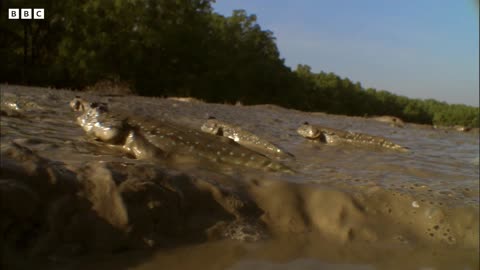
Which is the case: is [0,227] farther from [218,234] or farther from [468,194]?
[468,194]

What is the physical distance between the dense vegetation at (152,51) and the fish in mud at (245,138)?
15.9 meters

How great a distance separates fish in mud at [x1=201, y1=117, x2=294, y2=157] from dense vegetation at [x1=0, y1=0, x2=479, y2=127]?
15.9 meters

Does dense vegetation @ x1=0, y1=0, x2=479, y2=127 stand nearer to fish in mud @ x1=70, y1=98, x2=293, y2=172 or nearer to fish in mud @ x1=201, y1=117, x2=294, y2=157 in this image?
fish in mud @ x1=201, y1=117, x2=294, y2=157

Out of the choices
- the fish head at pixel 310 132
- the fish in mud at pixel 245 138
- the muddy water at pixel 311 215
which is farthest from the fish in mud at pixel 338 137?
the muddy water at pixel 311 215

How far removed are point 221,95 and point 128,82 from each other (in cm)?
744

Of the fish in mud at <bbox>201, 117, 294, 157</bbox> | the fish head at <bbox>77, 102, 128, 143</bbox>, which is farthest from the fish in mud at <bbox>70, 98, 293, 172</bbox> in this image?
→ the fish in mud at <bbox>201, 117, 294, 157</bbox>

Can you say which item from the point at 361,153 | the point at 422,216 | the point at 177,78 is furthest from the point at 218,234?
the point at 177,78

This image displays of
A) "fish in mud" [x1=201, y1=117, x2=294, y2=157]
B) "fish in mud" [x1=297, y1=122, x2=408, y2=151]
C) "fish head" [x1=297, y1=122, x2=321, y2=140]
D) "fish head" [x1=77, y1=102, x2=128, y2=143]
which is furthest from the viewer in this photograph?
"fish head" [x1=297, y1=122, x2=321, y2=140]

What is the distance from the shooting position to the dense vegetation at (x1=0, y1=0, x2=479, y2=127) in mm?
22844

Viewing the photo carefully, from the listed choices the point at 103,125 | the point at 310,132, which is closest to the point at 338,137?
the point at 310,132

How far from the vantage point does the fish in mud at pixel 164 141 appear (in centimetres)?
462

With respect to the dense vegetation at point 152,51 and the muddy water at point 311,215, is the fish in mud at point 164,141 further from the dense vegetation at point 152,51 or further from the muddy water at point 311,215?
the dense vegetation at point 152,51

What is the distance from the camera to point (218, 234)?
296 centimetres

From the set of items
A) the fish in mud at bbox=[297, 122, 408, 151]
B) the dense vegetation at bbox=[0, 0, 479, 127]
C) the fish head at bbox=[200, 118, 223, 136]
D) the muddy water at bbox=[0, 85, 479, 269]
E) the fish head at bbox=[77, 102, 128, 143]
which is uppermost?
the dense vegetation at bbox=[0, 0, 479, 127]
